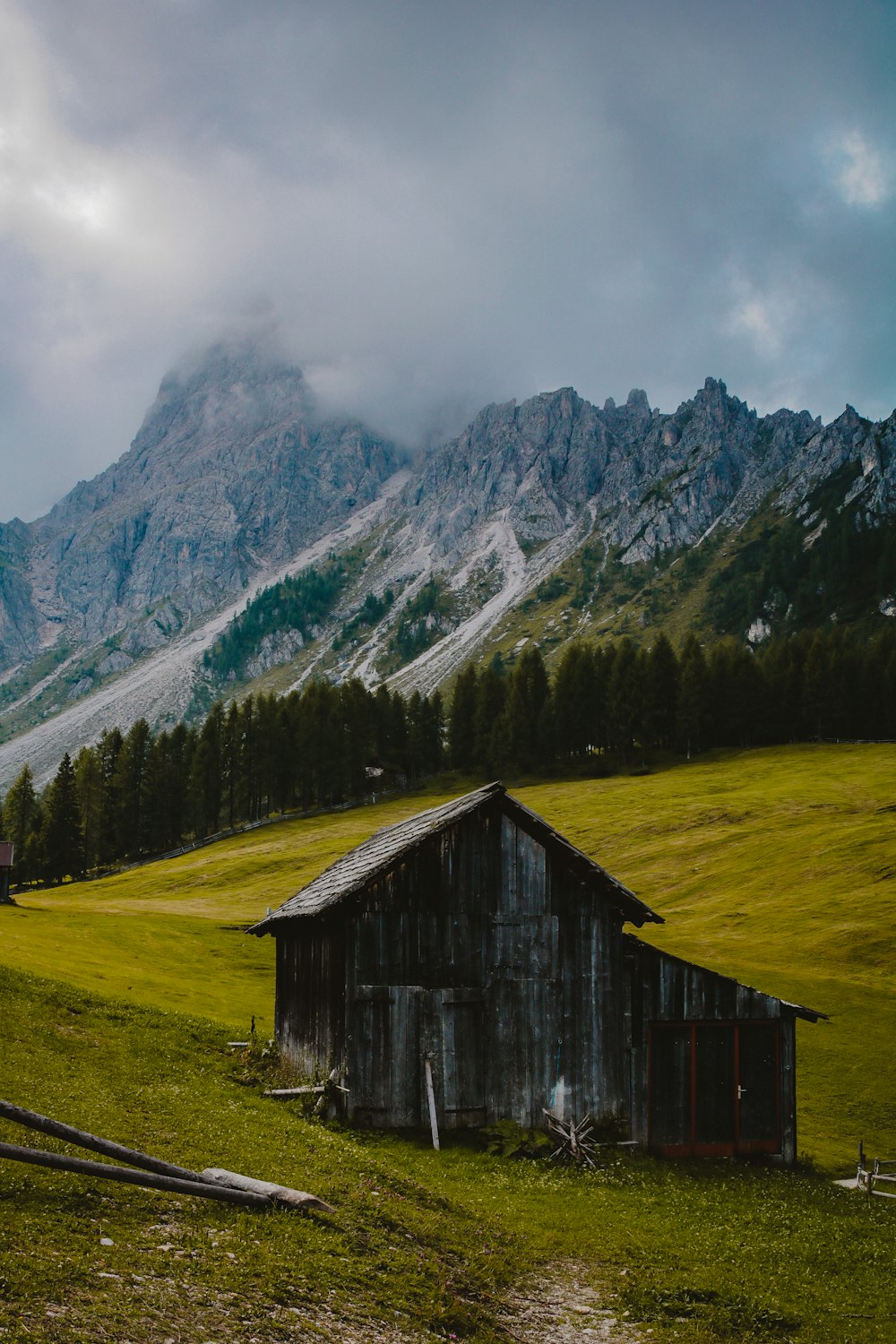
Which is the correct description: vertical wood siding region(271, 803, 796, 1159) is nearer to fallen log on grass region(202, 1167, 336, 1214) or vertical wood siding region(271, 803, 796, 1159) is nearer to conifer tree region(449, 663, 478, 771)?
fallen log on grass region(202, 1167, 336, 1214)

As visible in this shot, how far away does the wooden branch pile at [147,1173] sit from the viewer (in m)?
12.3

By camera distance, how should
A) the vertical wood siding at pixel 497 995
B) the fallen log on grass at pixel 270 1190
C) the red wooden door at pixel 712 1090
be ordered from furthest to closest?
the red wooden door at pixel 712 1090, the vertical wood siding at pixel 497 995, the fallen log on grass at pixel 270 1190

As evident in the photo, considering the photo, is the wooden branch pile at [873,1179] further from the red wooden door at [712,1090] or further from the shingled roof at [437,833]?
the shingled roof at [437,833]

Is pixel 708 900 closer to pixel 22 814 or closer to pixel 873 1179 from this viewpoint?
pixel 873 1179

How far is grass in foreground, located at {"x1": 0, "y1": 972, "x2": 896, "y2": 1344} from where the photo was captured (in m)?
11.7

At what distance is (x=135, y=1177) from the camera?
45.2 ft

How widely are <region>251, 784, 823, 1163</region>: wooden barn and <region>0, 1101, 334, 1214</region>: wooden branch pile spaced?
9070 mm

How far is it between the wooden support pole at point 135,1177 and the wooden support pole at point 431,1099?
31.3 feet

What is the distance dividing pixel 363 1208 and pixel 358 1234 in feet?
4.74

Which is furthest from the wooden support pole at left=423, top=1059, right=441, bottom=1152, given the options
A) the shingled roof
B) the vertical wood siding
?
the shingled roof

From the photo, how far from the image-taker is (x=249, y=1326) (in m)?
11.4

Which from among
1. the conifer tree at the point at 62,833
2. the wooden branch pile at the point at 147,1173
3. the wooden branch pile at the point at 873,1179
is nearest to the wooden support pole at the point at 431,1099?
the wooden branch pile at the point at 147,1173

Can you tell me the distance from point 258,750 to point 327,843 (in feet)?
133

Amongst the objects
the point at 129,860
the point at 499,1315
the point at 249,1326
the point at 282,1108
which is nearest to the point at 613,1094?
the point at 282,1108
